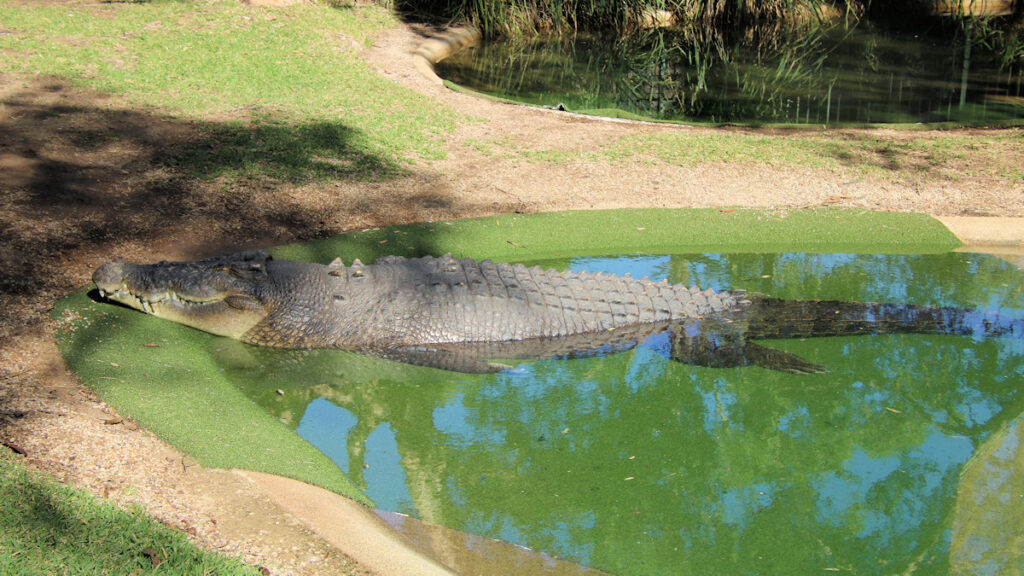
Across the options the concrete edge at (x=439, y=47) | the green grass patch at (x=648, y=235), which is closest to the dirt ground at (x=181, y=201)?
the green grass patch at (x=648, y=235)

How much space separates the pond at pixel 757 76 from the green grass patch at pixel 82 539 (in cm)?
809

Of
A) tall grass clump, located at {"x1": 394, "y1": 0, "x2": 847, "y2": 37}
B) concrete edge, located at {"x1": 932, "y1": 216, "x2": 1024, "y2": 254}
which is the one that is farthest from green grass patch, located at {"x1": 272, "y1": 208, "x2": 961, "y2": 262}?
tall grass clump, located at {"x1": 394, "y1": 0, "x2": 847, "y2": 37}

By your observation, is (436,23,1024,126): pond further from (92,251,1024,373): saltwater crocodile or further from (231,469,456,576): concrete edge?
(231,469,456,576): concrete edge

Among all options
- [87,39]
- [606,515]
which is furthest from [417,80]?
[606,515]

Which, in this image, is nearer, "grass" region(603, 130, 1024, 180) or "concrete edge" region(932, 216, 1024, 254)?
"concrete edge" region(932, 216, 1024, 254)

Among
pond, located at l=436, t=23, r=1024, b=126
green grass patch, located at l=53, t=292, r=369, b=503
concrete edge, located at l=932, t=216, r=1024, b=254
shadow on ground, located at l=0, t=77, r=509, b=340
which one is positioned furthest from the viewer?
pond, located at l=436, t=23, r=1024, b=126

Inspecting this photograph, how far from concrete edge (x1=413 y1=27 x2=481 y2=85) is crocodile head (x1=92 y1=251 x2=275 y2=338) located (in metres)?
6.18

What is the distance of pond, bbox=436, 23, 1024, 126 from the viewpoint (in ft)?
35.1

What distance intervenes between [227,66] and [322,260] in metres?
4.60

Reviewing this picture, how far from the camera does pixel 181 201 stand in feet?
20.9

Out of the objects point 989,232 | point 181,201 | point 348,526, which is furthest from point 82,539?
point 989,232

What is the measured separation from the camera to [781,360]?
475 centimetres

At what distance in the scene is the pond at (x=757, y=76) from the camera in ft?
35.1

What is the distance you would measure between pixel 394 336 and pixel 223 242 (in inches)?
72.7
